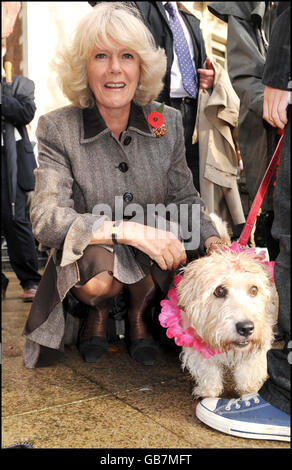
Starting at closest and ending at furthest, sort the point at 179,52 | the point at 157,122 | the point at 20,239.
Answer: the point at 157,122 < the point at 179,52 < the point at 20,239

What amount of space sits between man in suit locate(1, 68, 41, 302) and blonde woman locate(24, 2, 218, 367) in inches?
46.4

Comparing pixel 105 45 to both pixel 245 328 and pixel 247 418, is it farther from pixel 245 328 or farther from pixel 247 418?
pixel 247 418

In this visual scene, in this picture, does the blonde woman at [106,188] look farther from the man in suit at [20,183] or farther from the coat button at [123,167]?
the man in suit at [20,183]

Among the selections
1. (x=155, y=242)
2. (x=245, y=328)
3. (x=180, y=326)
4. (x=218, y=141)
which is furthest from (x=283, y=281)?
(x=218, y=141)

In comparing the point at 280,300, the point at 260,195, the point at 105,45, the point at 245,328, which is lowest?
the point at 245,328

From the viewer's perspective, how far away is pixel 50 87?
7.61 feet

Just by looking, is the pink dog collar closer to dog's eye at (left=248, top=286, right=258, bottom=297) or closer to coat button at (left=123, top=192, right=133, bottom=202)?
dog's eye at (left=248, top=286, right=258, bottom=297)

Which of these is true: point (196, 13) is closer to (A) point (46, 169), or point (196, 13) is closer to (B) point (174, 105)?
(B) point (174, 105)

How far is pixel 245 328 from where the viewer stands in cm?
141

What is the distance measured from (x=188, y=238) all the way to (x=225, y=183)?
0.79m

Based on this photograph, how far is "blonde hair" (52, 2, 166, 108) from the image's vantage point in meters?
1.99

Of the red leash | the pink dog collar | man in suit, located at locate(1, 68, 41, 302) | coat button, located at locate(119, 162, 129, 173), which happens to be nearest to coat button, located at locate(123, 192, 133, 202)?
coat button, located at locate(119, 162, 129, 173)

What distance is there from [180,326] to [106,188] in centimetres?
74

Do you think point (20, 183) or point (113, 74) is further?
point (20, 183)
